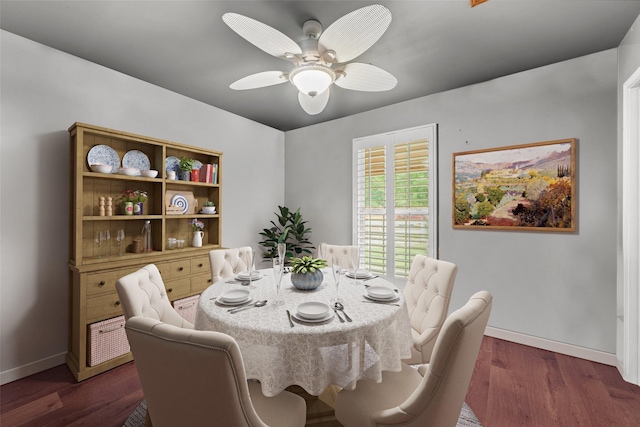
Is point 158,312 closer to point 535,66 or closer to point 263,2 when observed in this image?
point 263,2

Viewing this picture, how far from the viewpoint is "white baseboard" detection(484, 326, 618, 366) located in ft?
8.17

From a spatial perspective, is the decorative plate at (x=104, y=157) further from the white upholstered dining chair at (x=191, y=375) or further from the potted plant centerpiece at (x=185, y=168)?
the white upholstered dining chair at (x=191, y=375)

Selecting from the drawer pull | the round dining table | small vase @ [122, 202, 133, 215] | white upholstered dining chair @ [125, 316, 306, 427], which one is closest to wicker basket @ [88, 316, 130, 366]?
the drawer pull

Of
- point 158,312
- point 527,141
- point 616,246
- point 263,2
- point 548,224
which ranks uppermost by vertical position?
point 263,2

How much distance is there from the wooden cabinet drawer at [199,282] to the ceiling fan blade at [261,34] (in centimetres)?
235

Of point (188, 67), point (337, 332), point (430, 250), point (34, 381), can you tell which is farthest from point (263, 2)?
point (34, 381)

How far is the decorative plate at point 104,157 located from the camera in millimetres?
2553

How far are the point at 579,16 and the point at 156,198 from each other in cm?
390

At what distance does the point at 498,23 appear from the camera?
213cm

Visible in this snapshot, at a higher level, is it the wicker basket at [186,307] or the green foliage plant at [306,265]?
the green foliage plant at [306,265]

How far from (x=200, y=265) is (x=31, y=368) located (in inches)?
57.8

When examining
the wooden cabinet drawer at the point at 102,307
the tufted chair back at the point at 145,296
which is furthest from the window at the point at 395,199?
the wooden cabinet drawer at the point at 102,307

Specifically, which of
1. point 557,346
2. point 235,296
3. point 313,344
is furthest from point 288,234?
point 557,346

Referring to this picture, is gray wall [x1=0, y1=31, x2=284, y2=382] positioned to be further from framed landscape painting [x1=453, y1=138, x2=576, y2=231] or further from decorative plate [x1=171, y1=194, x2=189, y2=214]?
framed landscape painting [x1=453, y1=138, x2=576, y2=231]
